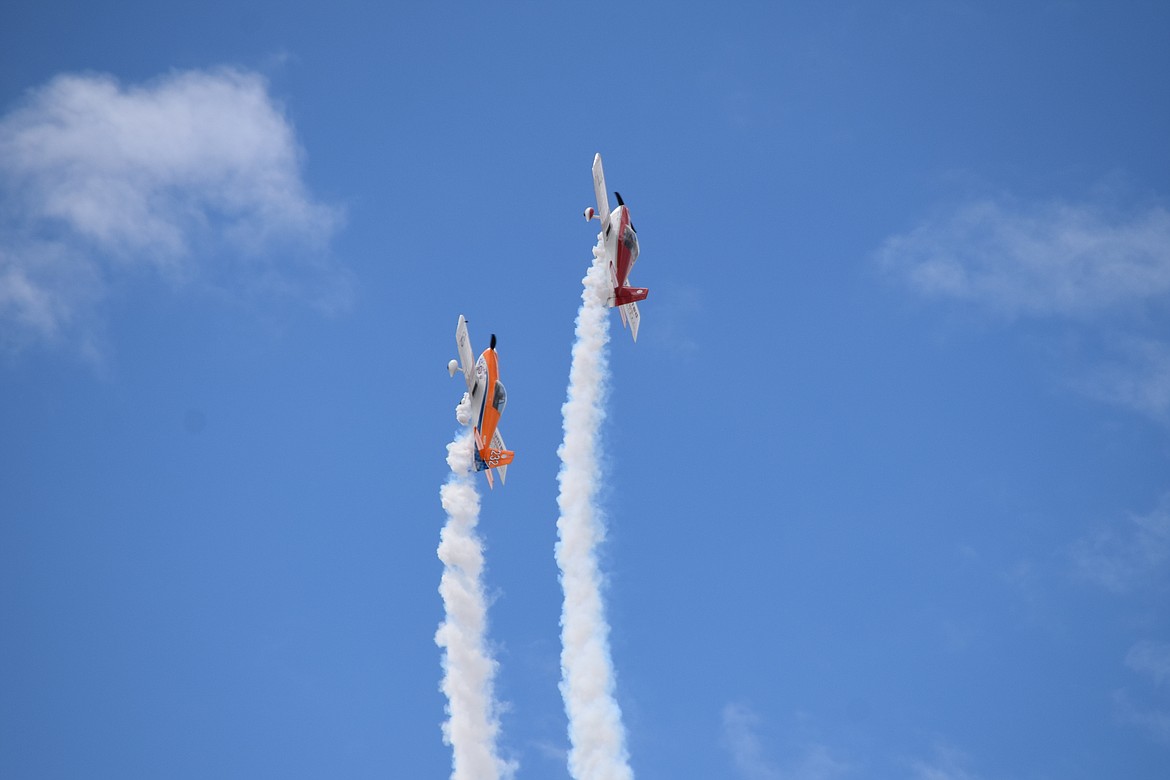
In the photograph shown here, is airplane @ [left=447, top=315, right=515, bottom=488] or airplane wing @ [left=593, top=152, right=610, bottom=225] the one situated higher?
airplane wing @ [left=593, top=152, right=610, bottom=225]

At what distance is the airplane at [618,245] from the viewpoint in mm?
109000

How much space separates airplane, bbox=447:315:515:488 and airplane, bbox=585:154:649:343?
7.11 metres

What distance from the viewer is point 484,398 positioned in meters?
107

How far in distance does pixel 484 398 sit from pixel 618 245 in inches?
408

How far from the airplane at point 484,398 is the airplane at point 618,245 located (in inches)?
280

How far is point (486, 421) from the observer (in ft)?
351

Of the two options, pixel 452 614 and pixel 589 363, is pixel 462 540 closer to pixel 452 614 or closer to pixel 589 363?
pixel 452 614

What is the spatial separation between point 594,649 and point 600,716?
3.87 m

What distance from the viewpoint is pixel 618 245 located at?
358 ft

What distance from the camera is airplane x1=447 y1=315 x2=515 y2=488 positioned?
10681 centimetres

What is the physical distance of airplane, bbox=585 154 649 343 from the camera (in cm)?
10900

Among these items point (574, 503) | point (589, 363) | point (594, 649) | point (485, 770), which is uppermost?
point (589, 363)

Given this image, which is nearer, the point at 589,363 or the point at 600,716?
the point at 600,716

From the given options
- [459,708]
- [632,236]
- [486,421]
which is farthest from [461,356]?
[459,708]
